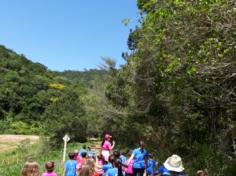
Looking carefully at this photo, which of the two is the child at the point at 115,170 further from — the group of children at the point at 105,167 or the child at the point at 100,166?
the child at the point at 100,166

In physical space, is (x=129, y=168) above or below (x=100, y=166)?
above

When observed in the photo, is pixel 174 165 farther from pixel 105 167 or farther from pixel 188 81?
pixel 188 81

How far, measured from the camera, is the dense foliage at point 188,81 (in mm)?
13531

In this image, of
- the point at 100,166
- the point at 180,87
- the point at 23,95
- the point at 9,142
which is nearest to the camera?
the point at 100,166

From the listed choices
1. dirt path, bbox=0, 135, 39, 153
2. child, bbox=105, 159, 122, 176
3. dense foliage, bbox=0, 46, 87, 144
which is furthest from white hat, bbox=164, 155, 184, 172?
dense foliage, bbox=0, 46, 87, 144

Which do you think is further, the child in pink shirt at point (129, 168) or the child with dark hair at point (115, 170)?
the child in pink shirt at point (129, 168)

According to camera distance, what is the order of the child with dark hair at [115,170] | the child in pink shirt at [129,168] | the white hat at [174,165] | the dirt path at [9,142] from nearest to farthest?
the white hat at [174,165]
the child with dark hair at [115,170]
the child in pink shirt at [129,168]
the dirt path at [9,142]

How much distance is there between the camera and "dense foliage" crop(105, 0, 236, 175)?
1353 centimetres

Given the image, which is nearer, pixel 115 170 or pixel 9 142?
pixel 115 170

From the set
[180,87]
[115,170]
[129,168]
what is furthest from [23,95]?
[115,170]

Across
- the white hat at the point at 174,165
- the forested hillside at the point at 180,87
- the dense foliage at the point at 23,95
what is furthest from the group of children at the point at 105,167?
the dense foliage at the point at 23,95

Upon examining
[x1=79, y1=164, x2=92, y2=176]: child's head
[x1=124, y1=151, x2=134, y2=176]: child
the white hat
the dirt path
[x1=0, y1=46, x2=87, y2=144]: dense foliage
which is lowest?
[x1=79, y1=164, x2=92, y2=176]: child's head

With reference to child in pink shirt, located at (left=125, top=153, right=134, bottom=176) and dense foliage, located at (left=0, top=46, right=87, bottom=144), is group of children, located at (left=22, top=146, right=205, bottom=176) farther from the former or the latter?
dense foliage, located at (left=0, top=46, right=87, bottom=144)

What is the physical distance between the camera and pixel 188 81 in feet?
57.0
